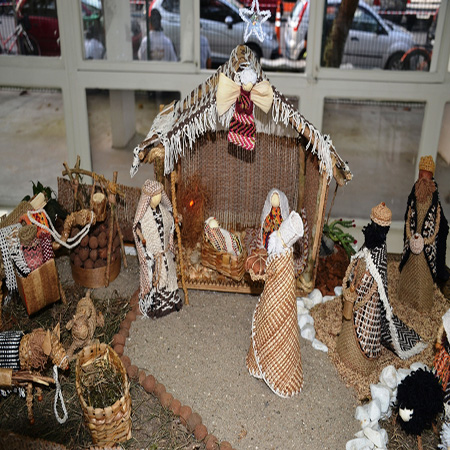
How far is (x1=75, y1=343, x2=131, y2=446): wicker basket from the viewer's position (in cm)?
325

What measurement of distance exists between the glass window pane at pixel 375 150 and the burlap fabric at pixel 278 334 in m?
2.92

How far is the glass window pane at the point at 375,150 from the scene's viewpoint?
6.38 meters

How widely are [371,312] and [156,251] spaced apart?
1638 mm

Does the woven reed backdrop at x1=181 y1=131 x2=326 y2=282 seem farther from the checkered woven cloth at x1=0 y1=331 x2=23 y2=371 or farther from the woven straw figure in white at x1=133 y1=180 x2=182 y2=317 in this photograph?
the checkered woven cloth at x1=0 y1=331 x2=23 y2=371

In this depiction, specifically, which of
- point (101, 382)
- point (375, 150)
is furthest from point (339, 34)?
point (101, 382)

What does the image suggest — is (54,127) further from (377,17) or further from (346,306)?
(346,306)

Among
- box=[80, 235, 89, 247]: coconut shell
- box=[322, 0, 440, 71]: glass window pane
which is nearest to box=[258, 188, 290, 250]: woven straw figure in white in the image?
box=[80, 235, 89, 247]: coconut shell

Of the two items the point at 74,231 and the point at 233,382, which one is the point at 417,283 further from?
the point at 74,231

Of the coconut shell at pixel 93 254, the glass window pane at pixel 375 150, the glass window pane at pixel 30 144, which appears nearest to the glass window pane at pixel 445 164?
the glass window pane at pixel 375 150

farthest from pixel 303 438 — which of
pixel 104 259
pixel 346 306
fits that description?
pixel 104 259

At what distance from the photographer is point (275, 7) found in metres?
5.53

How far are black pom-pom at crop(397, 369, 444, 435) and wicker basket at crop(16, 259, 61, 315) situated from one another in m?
2.62

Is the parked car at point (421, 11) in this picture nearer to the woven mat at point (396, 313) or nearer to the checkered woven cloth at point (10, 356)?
the woven mat at point (396, 313)

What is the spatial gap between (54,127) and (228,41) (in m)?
2.75
